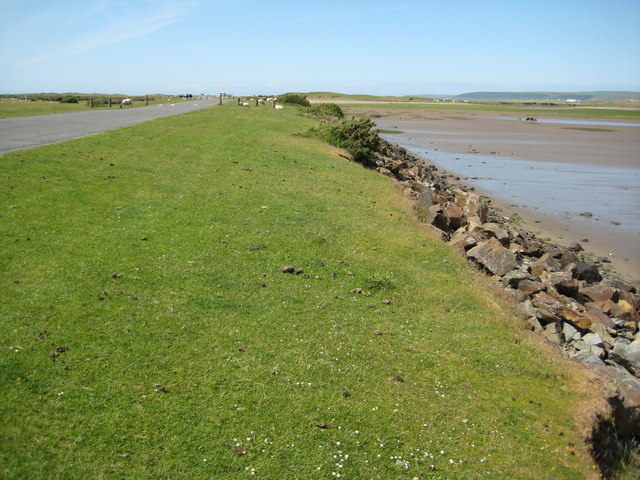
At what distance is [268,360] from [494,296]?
6184mm

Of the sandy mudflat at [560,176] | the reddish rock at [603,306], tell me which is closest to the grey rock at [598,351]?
the reddish rock at [603,306]

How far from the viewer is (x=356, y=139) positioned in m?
28.5

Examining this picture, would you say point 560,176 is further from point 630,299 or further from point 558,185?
point 630,299

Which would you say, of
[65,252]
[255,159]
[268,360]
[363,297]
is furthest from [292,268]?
[255,159]

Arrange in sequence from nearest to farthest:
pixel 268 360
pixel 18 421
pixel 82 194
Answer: pixel 18 421 < pixel 268 360 < pixel 82 194

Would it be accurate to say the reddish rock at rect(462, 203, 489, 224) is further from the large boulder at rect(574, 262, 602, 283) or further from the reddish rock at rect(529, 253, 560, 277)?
the large boulder at rect(574, 262, 602, 283)

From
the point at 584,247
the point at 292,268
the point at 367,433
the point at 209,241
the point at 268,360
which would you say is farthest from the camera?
the point at 584,247

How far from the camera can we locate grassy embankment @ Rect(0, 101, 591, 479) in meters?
5.77

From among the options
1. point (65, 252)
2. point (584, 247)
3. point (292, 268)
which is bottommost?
point (584, 247)

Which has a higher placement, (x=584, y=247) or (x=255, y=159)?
(x=255, y=159)

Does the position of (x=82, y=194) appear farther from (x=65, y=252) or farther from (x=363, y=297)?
(x=363, y=297)

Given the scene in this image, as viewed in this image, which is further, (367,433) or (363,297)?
(363,297)

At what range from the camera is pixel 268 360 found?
7.38 meters

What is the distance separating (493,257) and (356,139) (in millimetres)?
16109
